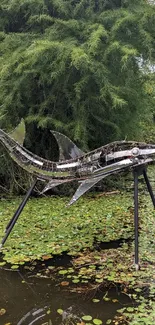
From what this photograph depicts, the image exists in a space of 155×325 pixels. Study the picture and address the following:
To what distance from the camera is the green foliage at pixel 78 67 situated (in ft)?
22.5

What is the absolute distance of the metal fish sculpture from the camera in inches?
165

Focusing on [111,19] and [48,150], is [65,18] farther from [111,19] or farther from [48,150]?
[48,150]

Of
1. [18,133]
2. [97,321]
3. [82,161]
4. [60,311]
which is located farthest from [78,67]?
[97,321]

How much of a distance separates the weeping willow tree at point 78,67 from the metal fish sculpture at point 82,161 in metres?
2.28

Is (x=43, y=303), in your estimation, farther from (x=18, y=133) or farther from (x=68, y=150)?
(x=18, y=133)

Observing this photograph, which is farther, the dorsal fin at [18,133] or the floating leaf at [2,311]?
the dorsal fin at [18,133]

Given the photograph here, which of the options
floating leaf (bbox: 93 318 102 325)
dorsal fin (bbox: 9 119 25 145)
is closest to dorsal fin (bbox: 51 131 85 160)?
dorsal fin (bbox: 9 119 25 145)

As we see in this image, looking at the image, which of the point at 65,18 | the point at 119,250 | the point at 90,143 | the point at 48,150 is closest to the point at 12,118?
the point at 48,150

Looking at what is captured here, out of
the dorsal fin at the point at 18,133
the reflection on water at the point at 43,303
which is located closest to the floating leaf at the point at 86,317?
the reflection on water at the point at 43,303

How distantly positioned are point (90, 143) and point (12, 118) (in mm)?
1565

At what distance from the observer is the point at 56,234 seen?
5.57 metres

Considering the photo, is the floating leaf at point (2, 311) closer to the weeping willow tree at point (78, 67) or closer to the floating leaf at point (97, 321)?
the floating leaf at point (97, 321)

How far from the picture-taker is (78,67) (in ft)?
21.7

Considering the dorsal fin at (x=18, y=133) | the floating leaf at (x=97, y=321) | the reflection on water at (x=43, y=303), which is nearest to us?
the floating leaf at (x=97, y=321)
